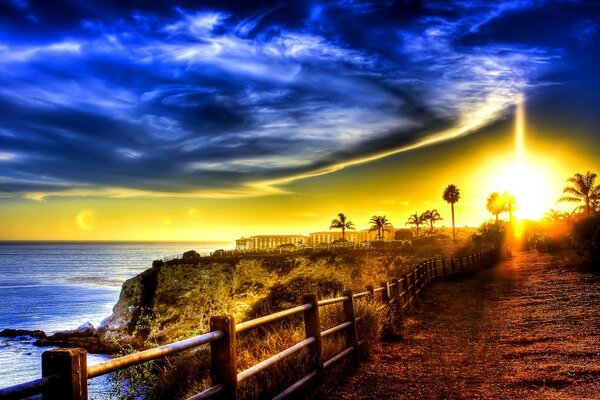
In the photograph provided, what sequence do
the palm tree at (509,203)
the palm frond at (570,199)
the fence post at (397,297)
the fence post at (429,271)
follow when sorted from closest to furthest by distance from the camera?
1. the fence post at (397,297)
2. the fence post at (429,271)
3. the palm frond at (570,199)
4. the palm tree at (509,203)

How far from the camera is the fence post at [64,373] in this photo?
271 cm

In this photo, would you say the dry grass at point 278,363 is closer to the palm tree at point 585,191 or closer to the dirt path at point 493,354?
the dirt path at point 493,354

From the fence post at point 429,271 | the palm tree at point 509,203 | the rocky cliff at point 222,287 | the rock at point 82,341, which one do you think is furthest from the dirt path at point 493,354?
the palm tree at point 509,203

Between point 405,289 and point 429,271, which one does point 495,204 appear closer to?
point 429,271

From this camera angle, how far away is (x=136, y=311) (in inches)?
2005

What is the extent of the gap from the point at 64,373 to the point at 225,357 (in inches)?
79.6

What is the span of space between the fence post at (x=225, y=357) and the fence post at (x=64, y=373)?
1.84m

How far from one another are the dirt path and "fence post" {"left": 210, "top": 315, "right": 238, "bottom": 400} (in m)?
2.71

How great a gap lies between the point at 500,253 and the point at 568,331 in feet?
126

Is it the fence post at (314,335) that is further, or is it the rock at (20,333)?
the rock at (20,333)

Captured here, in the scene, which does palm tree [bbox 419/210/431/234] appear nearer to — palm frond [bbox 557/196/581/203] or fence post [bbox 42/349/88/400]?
palm frond [bbox 557/196/581/203]

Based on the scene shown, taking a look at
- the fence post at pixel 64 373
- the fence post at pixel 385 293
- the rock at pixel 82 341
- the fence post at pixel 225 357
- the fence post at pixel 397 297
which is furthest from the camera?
the rock at pixel 82 341

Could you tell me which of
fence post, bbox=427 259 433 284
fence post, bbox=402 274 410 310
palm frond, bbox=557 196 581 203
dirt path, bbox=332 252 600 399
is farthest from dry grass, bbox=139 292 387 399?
palm frond, bbox=557 196 581 203

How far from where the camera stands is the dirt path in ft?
22.6
